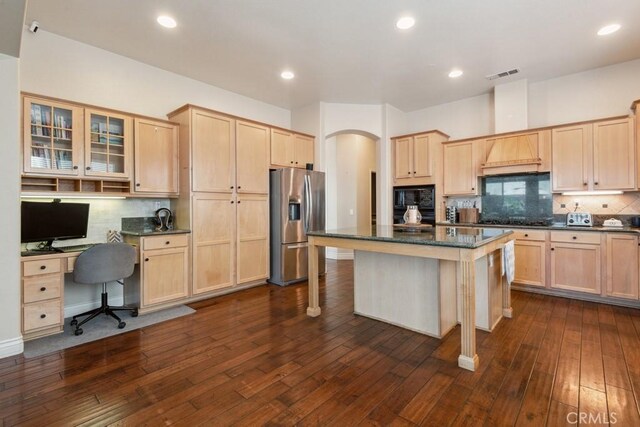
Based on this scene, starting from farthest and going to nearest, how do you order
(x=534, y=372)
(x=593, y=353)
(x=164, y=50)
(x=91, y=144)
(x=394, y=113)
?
(x=394, y=113)
(x=164, y=50)
(x=91, y=144)
(x=593, y=353)
(x=534, y=372)

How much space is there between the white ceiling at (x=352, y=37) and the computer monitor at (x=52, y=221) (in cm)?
186

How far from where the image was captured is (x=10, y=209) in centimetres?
243

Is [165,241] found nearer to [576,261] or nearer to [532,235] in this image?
[532,235]

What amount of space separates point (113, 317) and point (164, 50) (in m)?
3.09

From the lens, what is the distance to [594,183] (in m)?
3.78

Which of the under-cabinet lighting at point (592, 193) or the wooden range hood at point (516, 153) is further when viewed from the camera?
the wooden range hood at point (516, 153)

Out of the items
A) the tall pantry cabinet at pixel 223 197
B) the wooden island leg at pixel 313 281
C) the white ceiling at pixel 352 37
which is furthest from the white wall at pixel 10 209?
the wooden island leg at pixel 313 281

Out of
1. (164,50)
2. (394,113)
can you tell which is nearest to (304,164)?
(394,113)

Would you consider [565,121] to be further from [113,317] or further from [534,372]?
[113,317]

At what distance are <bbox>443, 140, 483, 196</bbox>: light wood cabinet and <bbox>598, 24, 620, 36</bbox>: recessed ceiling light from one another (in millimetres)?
1758

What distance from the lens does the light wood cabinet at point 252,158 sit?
422cm

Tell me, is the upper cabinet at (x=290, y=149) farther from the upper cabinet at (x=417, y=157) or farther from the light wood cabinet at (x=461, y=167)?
the light wood cabinet at (x=461, y=167)

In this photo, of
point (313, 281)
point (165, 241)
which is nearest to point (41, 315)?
point (165, 241)

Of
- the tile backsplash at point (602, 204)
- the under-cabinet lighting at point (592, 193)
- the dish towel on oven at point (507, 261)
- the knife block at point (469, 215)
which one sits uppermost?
the under-cabinet lighting at point (592, 193)
